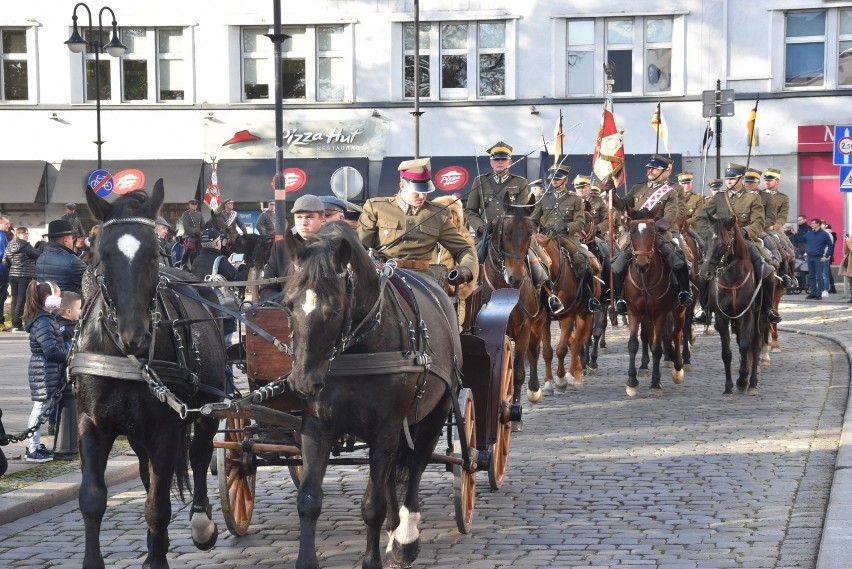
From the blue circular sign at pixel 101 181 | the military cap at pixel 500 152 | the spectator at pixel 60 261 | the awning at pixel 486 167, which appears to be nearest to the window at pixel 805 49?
the awning at pixel 486 167

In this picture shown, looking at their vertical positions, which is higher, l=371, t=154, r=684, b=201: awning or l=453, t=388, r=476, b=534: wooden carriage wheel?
l=371, t=154, r=684, b=201: awning

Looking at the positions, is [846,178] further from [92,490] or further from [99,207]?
[92,490]

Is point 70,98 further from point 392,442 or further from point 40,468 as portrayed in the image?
point 392,442

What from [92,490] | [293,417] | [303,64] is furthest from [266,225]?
[92,490]

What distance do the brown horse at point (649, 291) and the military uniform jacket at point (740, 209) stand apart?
7.01ft

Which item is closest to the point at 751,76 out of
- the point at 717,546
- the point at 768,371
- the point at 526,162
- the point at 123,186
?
the point at 526,162

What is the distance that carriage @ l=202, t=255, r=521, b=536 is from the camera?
22.7ft

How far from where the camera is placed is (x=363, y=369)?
662cm

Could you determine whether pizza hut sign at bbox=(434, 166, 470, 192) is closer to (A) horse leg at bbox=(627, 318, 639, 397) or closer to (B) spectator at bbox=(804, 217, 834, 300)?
(B) spectator at bbox=(804, 217, 834, 300)

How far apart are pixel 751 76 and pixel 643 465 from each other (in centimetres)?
2918

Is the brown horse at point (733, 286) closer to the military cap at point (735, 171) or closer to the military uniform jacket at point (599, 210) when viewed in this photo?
the military cap at point (735, 171)

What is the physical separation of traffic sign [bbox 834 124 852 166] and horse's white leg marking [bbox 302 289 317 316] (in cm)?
1414

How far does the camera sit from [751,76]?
1481 inches

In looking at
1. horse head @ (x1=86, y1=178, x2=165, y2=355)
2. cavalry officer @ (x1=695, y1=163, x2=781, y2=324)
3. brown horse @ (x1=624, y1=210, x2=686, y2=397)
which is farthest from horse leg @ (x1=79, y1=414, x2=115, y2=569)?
cavalry officer @ (x1=695, y1=163, x2=781, y2=324)
